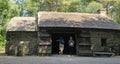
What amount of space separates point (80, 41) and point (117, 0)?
68.0ft

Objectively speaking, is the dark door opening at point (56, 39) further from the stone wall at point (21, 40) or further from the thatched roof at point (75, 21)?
the stone wall at point (21, 40)

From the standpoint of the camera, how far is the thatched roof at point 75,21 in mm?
28062

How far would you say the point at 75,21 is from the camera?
29547 millimetres

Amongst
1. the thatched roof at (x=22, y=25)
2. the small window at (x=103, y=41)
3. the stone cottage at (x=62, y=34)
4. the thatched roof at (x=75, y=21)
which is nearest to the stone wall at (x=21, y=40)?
the stone cottage at (x=62, y=34)

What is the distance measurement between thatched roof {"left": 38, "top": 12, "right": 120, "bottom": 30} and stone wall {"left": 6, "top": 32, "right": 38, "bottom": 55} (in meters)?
1.92

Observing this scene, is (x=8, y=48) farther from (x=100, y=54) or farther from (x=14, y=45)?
(x=100, y=54)

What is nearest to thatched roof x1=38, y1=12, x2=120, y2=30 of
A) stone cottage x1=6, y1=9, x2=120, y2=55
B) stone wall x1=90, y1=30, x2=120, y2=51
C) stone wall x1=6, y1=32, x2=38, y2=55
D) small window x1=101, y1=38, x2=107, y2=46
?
stone cottage x1=6, y1=9, x2=120, y2=55

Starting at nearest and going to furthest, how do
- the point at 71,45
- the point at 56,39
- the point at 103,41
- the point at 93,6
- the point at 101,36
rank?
the point at 71,45 < the point at 101,36 < the point at 103,41 < the point at 56,39 < the point at 93,6

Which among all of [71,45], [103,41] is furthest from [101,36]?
[71,45]

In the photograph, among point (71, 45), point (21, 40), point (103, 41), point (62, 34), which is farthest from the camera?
point (62, 34)

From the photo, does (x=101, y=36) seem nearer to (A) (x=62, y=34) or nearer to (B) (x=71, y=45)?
(B) (x=71, y=45)

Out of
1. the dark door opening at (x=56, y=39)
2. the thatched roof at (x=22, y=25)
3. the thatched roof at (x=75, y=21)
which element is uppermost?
the thatched roof at (x=75, y=21)

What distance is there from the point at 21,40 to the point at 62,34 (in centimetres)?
433

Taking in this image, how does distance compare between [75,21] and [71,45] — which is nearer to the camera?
[71,45]
